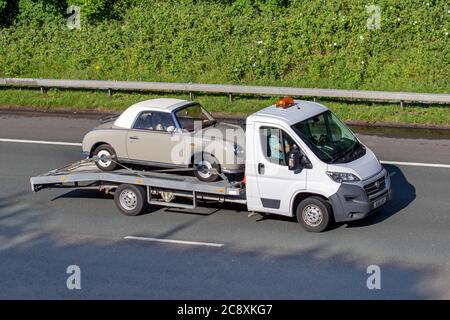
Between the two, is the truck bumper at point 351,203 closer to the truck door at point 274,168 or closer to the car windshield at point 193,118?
the truck door at point 274,168

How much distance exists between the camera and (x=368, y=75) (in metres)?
24.9

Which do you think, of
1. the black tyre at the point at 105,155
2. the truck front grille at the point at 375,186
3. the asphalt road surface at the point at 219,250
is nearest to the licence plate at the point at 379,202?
the truck front grille at the point at 375,186

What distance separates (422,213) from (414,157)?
4015mm

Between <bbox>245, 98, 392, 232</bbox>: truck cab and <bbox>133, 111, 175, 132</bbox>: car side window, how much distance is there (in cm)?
210

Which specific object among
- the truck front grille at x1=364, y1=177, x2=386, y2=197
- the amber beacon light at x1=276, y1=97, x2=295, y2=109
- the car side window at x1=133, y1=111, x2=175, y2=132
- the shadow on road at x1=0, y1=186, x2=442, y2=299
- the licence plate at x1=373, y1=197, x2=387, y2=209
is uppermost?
the amber beacon light at x1=276, y1=97, x2=295, y2=109

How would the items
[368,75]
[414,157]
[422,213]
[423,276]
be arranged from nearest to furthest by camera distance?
[423,276], [422,213], [414,157], [368,75]

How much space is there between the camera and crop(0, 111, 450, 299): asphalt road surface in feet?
41.5

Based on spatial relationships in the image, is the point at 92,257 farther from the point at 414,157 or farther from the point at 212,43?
the point at 212,43

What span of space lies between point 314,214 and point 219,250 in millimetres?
1773

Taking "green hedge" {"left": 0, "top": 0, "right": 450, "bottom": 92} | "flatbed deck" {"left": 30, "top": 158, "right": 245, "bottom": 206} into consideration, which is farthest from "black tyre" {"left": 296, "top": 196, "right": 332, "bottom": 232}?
"green hedge" {"left": 0, "top": 0, "right": 450, "bottom": 92}

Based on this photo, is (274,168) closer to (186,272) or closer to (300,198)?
(300,198)

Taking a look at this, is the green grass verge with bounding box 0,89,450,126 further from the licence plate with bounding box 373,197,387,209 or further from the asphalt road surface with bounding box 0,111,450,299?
the licence plate with bounding box 373,197,387,209
